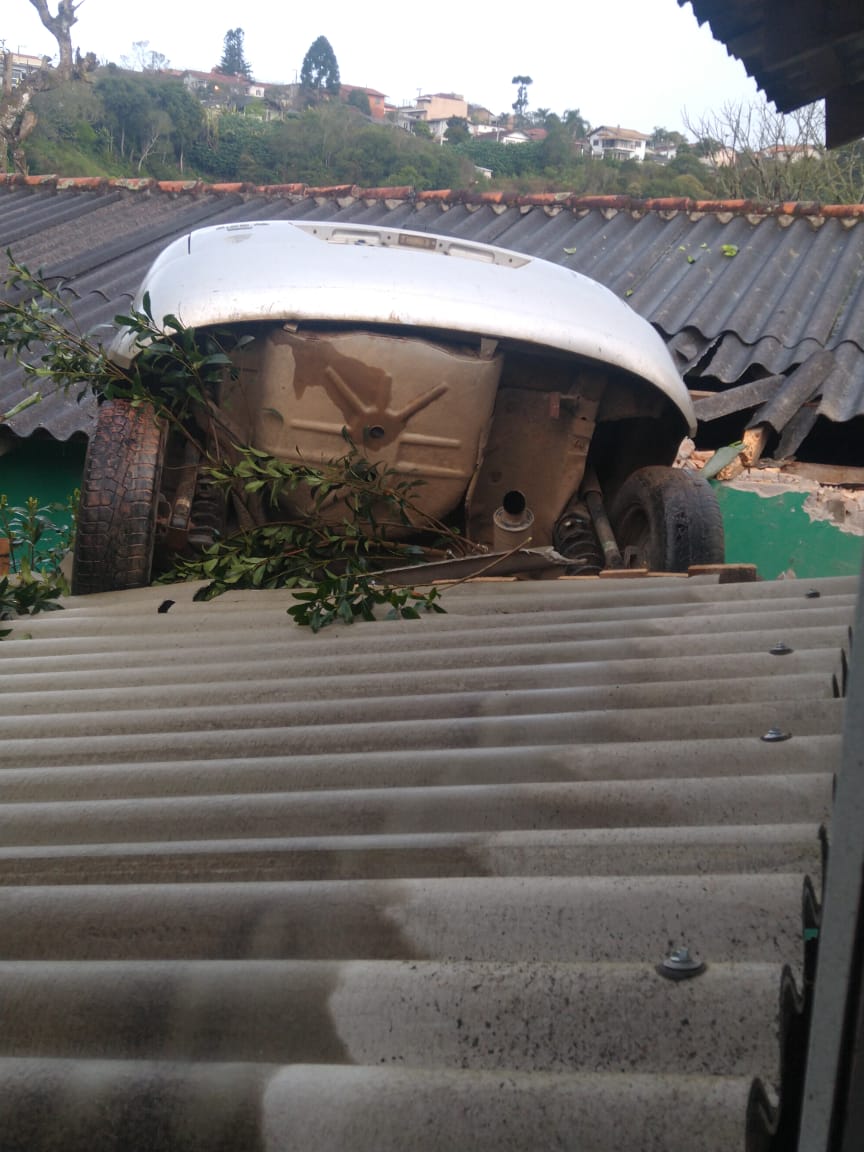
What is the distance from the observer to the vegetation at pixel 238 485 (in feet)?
13.9

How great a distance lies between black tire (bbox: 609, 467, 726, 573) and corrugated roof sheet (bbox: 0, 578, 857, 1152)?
174 centimetres

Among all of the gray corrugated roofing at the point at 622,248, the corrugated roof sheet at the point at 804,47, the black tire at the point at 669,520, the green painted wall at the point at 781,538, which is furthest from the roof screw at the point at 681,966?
the gray corrugated roofing at the point at 622,248

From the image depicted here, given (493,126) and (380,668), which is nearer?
(380,668)

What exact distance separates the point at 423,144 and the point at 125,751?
115ft

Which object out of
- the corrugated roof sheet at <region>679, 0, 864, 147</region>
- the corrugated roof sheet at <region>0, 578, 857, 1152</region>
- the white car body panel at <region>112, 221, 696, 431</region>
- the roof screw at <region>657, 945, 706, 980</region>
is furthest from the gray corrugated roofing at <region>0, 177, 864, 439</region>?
the roof screw at <region>657, 945, 706, 980</region>

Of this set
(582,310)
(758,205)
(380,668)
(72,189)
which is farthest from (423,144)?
(380,668)

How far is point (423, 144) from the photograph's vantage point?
34719 millimetres

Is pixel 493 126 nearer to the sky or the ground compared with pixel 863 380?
nearer to the sky

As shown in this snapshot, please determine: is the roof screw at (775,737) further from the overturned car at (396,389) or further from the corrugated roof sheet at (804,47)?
the overturned car at (396,389)

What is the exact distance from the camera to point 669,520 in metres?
4.65

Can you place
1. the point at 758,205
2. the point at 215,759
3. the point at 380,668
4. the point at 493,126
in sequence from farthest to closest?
the point at 493,126 < the point at 758,205 < the point at 380,668 < the point at 215,759

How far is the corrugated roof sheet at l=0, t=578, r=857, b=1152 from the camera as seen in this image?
1.16 meters

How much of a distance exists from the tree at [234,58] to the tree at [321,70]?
1175cm

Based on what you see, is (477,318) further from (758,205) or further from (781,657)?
(758,205)
